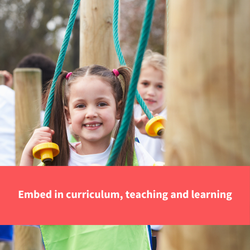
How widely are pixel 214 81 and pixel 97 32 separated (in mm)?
1142

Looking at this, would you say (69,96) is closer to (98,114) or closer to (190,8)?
(98,114)

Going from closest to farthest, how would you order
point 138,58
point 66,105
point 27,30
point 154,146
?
point 138,58, point 66,105, point 154,146, point 27,30

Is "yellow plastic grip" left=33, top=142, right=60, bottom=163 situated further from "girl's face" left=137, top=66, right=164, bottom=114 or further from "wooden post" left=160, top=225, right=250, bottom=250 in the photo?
"girl's face" left=137, top=66, right=164, bottom=114

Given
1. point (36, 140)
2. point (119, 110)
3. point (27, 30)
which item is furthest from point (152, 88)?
point (27, 30)

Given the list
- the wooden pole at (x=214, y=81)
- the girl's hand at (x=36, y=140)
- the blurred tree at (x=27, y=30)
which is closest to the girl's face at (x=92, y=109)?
the girl's hand at (x=36, y=140)

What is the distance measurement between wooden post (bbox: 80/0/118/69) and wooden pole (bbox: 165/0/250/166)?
3.43 ft

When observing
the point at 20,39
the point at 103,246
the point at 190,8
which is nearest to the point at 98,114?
the point at 103,246

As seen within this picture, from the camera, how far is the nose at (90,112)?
4.02 feet

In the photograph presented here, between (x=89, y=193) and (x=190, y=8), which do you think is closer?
(x=190, y=8)

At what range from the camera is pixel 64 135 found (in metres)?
1.35

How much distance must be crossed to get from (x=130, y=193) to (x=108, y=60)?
36.7 inches

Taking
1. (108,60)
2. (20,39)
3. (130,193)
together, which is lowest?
(130,193)

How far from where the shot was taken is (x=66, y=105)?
4.56 feet

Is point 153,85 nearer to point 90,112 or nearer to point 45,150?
point 90,112
